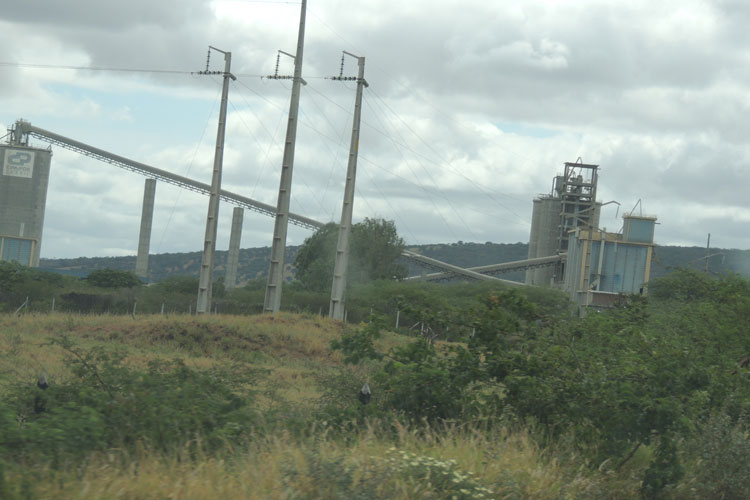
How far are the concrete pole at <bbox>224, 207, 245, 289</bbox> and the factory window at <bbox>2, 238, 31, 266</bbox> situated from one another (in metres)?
26.7

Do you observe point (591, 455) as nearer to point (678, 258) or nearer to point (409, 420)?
point (409, 420)

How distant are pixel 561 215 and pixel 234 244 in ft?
110

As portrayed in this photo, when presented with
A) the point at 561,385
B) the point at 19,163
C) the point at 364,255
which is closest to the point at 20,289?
the point at 364,255

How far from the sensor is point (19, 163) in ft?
311

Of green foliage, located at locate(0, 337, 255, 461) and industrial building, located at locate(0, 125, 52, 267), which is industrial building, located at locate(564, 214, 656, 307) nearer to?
industrial building, located at locate(0, 125, 52, 267)

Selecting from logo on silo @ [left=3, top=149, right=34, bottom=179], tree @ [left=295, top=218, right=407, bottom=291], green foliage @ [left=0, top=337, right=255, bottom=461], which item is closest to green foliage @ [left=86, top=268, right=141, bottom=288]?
tree @ [left=295, top=218, right=407, bottom=291]

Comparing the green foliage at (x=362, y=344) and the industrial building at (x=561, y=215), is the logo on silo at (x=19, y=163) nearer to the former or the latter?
the industrial building at (x=561, y=215)

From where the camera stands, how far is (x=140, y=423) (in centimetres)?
812

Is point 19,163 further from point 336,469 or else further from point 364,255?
point 336,469

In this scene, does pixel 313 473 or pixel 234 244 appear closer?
pixel 313 473

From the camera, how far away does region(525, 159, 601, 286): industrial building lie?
8531 centimetres

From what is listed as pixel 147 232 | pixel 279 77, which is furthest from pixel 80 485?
pixel 147 232

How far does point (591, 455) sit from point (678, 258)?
12903cm

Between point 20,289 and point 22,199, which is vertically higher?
point 22,199
